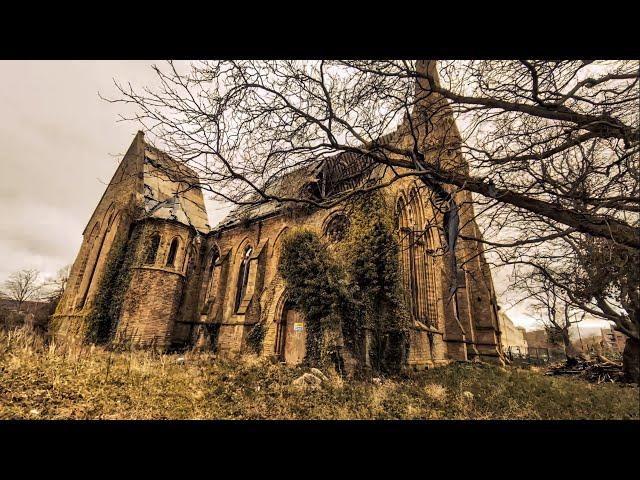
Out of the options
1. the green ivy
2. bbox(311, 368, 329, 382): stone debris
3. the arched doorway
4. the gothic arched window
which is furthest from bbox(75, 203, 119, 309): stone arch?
bbox(311, 368, 329, 382): stone debris

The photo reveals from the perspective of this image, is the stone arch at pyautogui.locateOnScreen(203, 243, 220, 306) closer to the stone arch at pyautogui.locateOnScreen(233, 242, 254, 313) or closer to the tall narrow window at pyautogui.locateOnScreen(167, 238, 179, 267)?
the stone arch at pyautogui.locateOnScreen(233, 242, 254, 313)

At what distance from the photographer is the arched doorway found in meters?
12.2

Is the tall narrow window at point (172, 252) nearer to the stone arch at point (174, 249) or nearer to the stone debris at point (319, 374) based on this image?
the stone arch at point (174, 249)

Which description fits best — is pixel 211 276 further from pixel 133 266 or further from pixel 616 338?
pixel 616 338

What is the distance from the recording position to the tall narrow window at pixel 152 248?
53.0 ft

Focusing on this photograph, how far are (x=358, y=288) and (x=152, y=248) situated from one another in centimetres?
1253

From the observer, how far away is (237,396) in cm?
670

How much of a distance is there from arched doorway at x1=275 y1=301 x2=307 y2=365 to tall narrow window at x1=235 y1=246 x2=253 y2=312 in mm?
5079

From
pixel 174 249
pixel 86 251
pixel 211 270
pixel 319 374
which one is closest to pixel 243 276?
pixel 211 270

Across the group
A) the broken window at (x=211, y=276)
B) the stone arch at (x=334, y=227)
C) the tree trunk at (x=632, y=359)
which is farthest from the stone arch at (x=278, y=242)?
the tree trunk at (x=632, y=359)

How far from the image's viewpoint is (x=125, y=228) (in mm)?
16672
